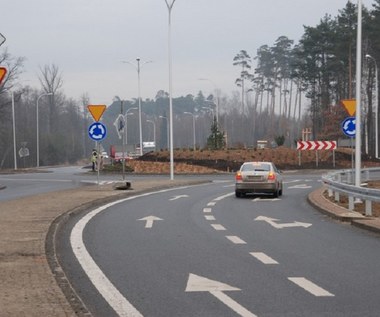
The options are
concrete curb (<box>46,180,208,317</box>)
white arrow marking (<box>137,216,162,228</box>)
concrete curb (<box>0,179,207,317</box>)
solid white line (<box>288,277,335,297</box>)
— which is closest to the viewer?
concrete curb (<box>0,179,207,317</box>)

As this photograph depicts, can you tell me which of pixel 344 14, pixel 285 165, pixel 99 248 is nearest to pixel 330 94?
pixel 344 14

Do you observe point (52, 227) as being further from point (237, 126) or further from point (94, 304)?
point (237, 126)

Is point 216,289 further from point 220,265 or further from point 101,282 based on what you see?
point 220,265

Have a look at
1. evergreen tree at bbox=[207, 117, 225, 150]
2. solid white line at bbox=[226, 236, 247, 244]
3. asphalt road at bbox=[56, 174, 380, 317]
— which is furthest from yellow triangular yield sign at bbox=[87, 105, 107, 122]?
evergreen tree at bbox=[207, 117, 225, 150]

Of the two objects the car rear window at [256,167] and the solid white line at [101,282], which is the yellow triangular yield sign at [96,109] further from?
the solid white line at [101,282]

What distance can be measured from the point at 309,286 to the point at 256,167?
666 inches

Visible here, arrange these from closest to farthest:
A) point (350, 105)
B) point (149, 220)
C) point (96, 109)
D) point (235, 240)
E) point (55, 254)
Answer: point (55, 254) < point (235, 240) < point (149, 220) < point (350, 105) < point (96, 109)


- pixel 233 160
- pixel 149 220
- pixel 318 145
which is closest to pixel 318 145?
pixel 318 145

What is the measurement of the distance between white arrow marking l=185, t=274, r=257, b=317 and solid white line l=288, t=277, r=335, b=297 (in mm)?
783

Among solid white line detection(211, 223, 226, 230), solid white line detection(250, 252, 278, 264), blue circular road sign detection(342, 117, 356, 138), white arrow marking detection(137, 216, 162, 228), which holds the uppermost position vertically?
blue circular road sign detection(342, 117, 356, 138)

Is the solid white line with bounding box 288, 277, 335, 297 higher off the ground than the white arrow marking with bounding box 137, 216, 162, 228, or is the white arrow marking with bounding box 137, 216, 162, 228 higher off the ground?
the solid white line with bounding box 288, 277, 335, 297

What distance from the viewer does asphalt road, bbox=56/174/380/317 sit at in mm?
6477

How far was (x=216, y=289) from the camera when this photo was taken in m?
7.20

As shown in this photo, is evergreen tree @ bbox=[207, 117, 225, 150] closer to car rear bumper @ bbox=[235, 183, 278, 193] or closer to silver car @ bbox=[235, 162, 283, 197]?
silver car @ bbox=[235, 162, 283, 197]
